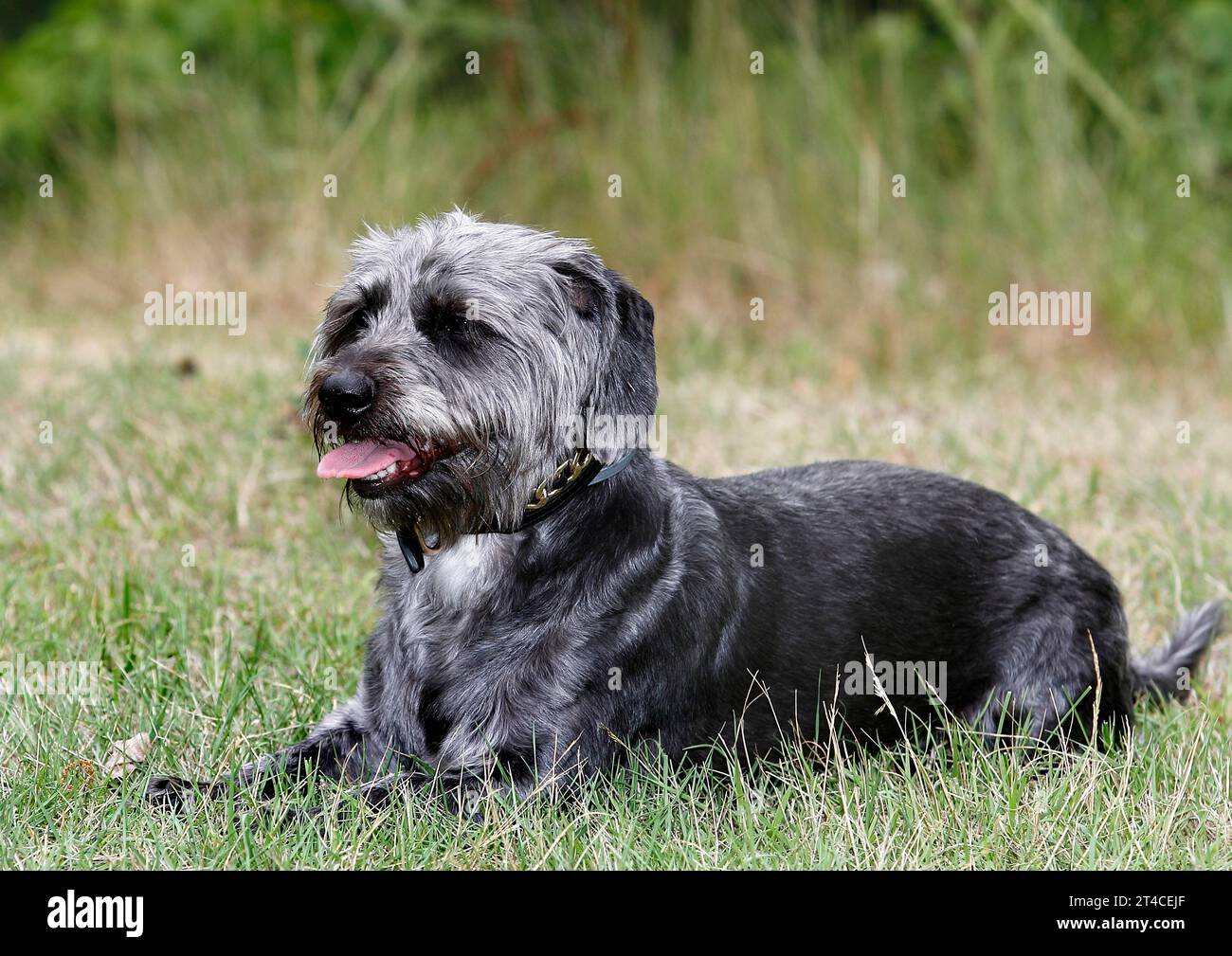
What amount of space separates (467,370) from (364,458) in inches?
13.9

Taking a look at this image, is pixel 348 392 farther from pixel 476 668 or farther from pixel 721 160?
pixel 721 160

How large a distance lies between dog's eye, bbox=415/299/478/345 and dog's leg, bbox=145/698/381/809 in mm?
1076

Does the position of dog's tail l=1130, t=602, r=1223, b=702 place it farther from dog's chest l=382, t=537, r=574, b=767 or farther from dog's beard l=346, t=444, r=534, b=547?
dog's beard l=346, t=444, r=534, b=547

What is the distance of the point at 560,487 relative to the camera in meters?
4.02

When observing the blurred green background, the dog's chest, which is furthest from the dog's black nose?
the blurred green background

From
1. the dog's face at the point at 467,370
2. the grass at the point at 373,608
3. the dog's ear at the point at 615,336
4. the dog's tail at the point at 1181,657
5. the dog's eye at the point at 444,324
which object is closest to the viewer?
the grass at the point at 373,608

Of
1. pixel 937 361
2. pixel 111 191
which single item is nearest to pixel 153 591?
pixel 937 361

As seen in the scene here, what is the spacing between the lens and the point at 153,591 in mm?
5480

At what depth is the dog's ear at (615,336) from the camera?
162 inches

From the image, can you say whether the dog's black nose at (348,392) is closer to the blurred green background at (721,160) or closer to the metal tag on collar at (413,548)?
the metal tag on collar at (413,548)

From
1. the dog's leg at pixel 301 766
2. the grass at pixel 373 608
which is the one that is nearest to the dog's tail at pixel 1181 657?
the grass at pixel 373 608
